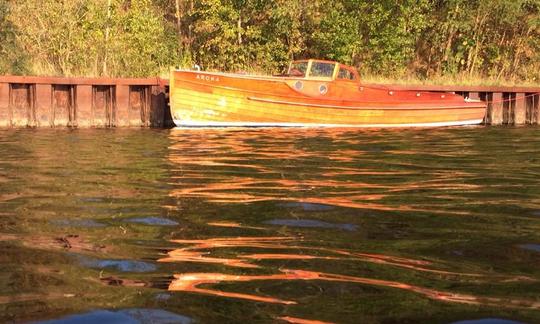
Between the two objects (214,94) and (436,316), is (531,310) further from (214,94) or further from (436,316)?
(214,94)

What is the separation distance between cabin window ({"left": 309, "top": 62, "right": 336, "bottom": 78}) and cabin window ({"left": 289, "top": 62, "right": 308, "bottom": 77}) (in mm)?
236

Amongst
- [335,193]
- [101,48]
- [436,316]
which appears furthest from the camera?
[101,48]

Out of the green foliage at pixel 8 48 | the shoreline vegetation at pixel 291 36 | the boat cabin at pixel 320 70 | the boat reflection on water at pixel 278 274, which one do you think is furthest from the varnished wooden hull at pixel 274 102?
the boat reflection on water at pixel 278 274

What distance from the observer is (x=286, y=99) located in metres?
17.1

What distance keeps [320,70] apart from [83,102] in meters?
6.85

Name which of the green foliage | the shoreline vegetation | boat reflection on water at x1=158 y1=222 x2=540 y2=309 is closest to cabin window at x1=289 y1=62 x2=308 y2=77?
the shoreline vegetation

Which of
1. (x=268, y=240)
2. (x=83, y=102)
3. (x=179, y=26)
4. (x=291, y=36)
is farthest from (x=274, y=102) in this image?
(x=268, y=240)

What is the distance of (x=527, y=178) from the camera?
24.4 feet

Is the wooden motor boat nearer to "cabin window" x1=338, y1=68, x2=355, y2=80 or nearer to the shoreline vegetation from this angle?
"cabin window" x1=338, y1=68, x2=355, y2=80

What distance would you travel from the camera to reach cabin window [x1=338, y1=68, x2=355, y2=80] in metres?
17.4

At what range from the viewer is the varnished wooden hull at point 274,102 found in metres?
16.8

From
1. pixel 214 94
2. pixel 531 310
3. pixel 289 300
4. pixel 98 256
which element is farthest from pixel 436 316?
pixel 214 94

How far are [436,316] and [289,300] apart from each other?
70 cm

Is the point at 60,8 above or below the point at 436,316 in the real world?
above
